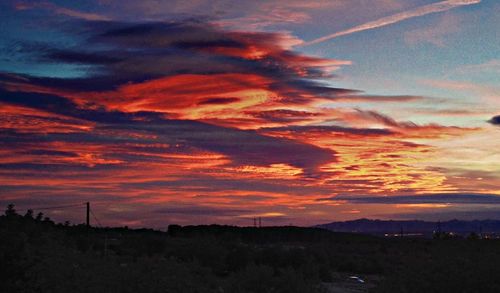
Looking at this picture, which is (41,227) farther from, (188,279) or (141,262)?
(188,279)

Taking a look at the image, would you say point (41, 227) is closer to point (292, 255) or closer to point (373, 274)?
point (292, 255)

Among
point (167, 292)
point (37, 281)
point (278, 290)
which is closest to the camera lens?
point (167, 292)

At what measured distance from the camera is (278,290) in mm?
20062

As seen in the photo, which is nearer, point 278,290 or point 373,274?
point 278,290

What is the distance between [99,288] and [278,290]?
4.67 meters

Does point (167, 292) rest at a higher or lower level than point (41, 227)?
lower

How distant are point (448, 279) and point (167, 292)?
9.46 m

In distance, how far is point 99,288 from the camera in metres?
20.3

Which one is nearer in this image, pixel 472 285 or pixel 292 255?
pixel 472 285

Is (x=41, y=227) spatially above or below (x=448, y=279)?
above

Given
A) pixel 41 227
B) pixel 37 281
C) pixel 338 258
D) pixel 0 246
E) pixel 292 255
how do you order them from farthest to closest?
1. pixel 338 258
2. pixel 292 255
3. pixel 41 227
4. pixel 0 246
5. pixel 37 281

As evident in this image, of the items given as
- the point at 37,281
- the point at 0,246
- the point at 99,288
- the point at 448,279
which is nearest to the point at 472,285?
the point at 448,279

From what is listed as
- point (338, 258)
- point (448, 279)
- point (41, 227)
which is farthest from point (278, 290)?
point (338, 258)

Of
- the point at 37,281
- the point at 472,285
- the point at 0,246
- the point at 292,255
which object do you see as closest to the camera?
the point at 37,281
